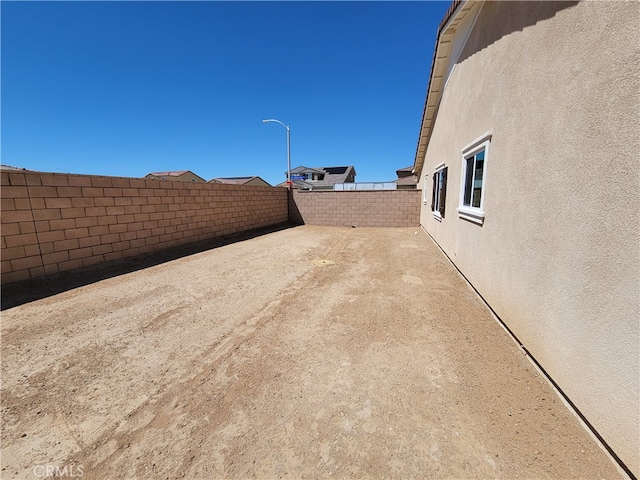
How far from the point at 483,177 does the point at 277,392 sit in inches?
138

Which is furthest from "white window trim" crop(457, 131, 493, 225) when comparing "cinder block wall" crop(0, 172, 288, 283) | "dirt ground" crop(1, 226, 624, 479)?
"cinder block wall" crop(0, 172, 288, 283)

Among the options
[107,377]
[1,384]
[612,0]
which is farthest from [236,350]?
[612,0]

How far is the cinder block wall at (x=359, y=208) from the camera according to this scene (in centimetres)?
1092

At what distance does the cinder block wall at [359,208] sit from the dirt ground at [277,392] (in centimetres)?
786

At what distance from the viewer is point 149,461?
4.50 feet

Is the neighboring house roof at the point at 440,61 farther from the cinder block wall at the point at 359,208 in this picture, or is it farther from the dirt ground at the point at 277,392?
the dirt ground at the point at 277,392

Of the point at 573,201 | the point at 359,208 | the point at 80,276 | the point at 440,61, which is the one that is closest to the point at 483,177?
the point at 573,201

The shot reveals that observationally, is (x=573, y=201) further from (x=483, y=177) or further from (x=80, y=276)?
(x=80, y=276)

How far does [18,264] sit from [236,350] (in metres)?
3.90

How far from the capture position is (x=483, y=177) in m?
3.40

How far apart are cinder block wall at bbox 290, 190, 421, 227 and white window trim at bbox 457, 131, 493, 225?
637 centimetres

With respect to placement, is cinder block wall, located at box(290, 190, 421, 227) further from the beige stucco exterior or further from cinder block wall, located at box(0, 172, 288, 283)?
the beige stucco exterior

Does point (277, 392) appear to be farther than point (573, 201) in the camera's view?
Yes

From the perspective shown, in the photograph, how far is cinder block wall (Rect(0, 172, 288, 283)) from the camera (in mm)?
3688
